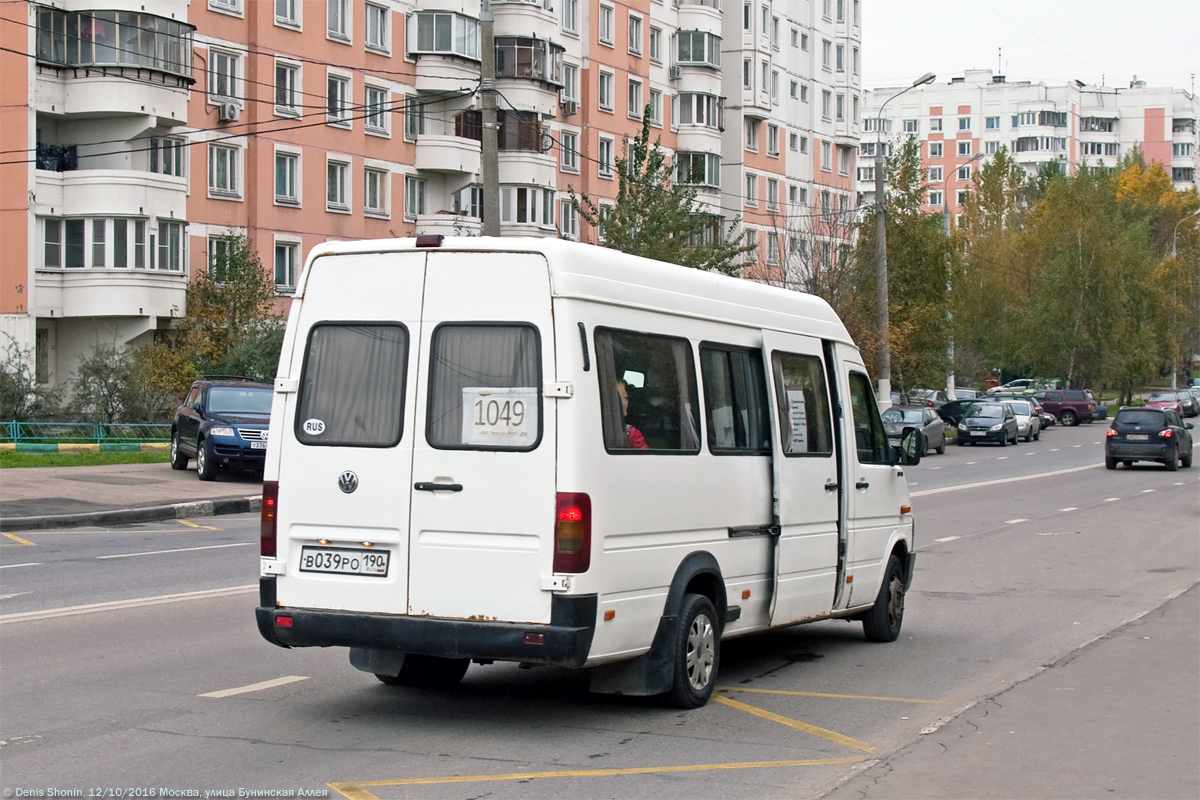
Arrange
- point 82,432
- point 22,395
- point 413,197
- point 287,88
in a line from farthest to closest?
point 413,197 → point 287,88 → point 22,395 → point 82,432

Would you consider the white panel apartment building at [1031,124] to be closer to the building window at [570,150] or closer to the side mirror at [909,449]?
the building window at [570,150]

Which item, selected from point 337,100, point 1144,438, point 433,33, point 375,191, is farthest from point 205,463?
point 433,33

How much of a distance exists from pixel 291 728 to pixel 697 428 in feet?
8.75

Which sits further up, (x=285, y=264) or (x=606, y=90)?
(x=606, y=90)

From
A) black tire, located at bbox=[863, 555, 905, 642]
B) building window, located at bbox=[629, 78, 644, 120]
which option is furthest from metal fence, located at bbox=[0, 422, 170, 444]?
building window, located at bbox=[629, 78, 644, 120]

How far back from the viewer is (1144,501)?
26.8 meters

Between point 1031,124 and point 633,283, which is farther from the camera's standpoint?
point 1031,124

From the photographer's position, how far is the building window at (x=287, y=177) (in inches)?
1892

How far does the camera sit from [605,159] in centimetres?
6488

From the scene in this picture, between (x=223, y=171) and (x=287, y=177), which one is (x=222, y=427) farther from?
(x=287, y=177)

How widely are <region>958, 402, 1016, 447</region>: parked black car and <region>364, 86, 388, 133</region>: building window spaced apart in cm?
2253

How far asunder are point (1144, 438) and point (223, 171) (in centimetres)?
2772

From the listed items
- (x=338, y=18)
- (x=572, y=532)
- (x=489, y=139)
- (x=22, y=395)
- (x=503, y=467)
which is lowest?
(x=572, y=532)

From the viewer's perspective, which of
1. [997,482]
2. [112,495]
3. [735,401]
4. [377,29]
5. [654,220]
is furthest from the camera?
[377,29]
